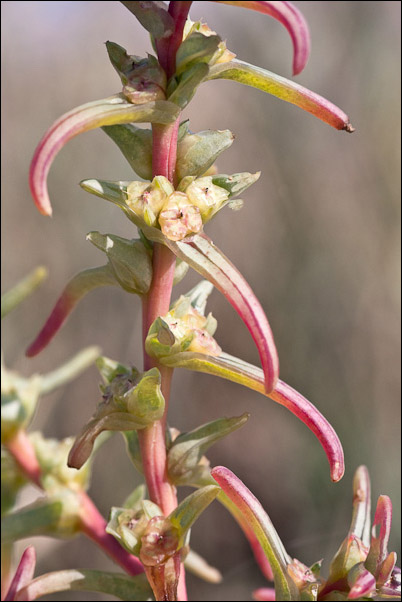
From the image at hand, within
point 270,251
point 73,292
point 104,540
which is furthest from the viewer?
point 270,251

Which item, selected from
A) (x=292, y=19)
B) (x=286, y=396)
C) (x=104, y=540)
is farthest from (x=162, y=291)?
(x=104, y=540)

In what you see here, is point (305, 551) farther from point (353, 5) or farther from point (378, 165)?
point (353, 5)

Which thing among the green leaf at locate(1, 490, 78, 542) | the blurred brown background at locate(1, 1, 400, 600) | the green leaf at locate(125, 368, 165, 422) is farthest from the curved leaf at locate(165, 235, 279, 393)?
the blurred brown background at locate(1, 1, 400, 600)

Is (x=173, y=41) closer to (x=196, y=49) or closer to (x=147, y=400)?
(x=196, y=49)

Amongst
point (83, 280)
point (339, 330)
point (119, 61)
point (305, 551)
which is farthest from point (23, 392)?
point (339, 330)

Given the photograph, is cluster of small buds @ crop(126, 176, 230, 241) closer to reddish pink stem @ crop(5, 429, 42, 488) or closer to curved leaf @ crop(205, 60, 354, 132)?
curved leaf @ crop(205, 60, 354, 132)

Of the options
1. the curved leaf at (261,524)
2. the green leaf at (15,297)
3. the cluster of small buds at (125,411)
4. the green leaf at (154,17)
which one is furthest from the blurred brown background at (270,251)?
the green leaf at (154,17)

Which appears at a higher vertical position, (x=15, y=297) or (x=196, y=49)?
(x=196, y=49)
